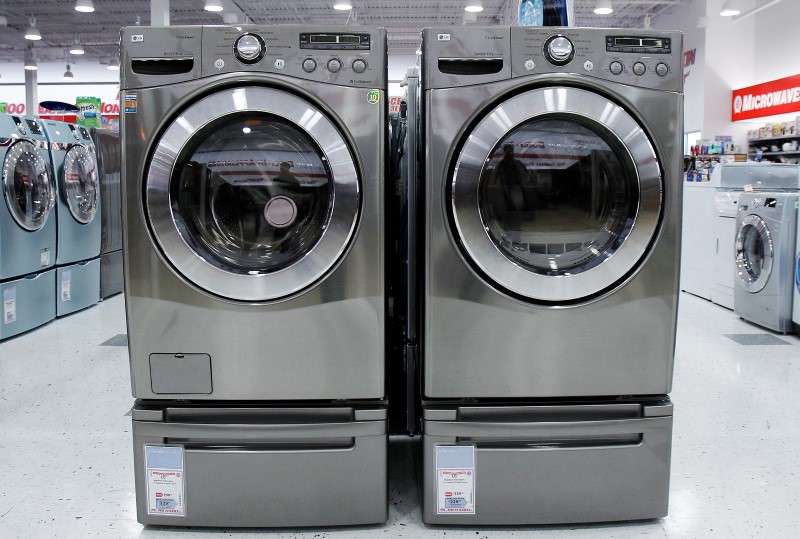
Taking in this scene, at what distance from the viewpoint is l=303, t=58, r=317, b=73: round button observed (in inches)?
63.2

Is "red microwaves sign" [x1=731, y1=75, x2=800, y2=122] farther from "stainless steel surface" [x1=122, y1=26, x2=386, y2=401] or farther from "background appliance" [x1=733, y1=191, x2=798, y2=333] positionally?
"stainless steel surface" [x1=122, y1=26, x2=386, y2=401]

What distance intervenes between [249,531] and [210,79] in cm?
122

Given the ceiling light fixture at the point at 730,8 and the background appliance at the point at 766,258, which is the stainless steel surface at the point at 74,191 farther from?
the ceiling light fixture at the point at 730,8

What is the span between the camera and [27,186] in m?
4.18

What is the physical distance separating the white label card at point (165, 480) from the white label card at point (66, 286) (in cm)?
349

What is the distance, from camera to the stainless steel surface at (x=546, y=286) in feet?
5.33

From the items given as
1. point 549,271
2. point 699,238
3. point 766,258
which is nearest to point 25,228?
point 549,271

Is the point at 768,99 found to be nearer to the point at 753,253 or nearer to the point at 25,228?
the point at 753,253

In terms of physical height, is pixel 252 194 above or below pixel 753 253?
above

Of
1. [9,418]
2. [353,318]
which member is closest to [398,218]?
[353,318]

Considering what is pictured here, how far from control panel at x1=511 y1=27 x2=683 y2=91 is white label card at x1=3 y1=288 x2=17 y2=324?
3694mm

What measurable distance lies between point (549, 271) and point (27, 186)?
12.6 feet

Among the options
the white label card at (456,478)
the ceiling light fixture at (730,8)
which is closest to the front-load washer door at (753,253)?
the white label card at (456,478)

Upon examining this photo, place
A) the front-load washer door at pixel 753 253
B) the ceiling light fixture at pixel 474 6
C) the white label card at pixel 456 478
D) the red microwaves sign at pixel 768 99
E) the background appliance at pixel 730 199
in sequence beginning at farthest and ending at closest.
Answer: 1. the red microwaves sign at pixel 768 99
2. the ceiling light fixture at pixel 474 6
3. the background appliance at pixel 730 199
4. the front-load washer door at pixel 753 253
5. the white label card at pixel 456 478
